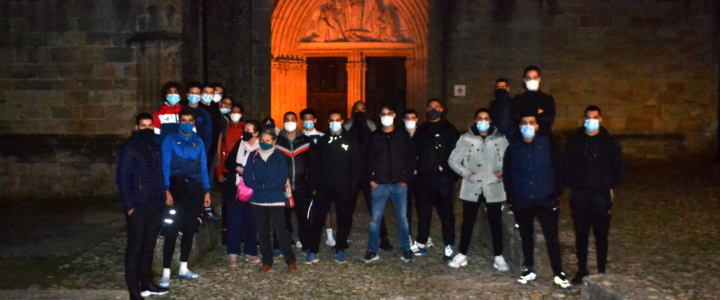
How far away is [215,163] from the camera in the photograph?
8.79 metres

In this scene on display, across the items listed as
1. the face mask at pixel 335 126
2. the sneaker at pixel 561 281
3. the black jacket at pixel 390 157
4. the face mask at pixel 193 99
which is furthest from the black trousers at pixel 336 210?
the sneaker at pixel 561 281

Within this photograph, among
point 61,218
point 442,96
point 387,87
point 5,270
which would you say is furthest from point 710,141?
point 5,270

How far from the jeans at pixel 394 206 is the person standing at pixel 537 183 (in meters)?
1.24

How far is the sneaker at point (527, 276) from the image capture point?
22.6ft

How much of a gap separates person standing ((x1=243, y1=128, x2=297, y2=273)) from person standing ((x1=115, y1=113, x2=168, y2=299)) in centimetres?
114

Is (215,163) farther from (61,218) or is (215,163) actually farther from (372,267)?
(61,218)

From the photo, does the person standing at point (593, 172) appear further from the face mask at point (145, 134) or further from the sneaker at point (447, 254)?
the face mask at point (145, 134)

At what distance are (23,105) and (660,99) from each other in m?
12.5

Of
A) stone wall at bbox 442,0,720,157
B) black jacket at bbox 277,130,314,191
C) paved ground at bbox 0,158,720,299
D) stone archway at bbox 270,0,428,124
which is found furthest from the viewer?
stone archway at bbox 270,0,428,124

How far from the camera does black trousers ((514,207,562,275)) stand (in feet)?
22.3

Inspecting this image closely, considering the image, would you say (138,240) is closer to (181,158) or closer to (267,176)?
(181,158)

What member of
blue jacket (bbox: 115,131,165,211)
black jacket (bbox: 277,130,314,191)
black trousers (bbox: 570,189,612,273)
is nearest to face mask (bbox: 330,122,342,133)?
black jacket (bbox: 277,130,314,191)

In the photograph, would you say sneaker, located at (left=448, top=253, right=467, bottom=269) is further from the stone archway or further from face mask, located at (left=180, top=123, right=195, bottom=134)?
the stone archway

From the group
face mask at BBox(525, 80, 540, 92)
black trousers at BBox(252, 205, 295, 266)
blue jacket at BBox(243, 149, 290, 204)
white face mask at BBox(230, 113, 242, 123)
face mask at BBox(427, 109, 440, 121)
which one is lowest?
black trousers at BBox(252, 205, 295, 266)
